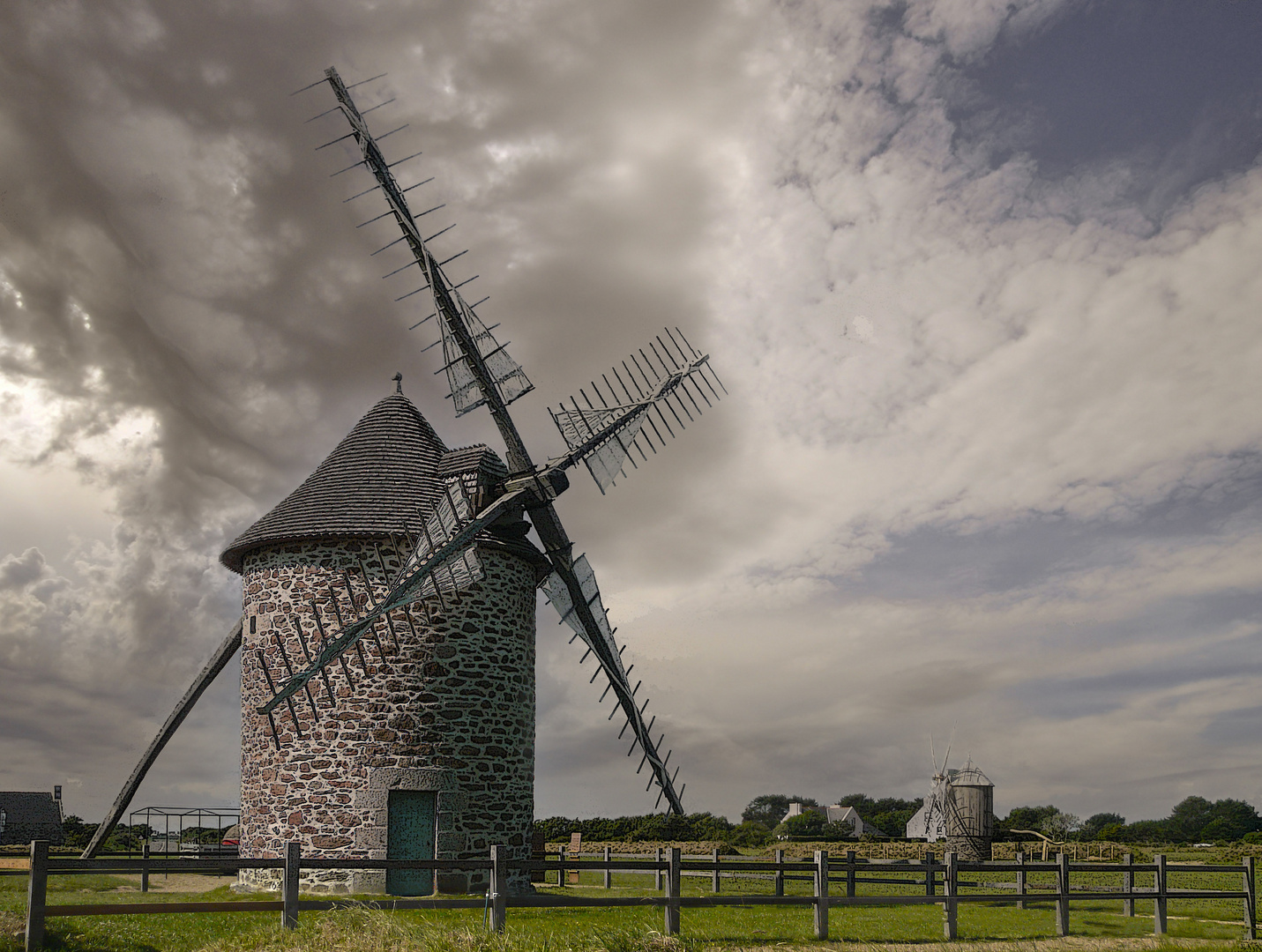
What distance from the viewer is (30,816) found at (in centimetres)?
5094

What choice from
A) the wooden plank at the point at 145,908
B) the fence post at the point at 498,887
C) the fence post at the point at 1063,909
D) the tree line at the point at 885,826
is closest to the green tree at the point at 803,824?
the tree line at the point at 885,826

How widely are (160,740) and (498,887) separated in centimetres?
1272

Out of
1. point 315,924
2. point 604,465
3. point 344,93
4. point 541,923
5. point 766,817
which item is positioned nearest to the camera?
point 315,924

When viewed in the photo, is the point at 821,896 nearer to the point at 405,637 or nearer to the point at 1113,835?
the point at 405,637

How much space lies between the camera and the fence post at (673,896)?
11.0m

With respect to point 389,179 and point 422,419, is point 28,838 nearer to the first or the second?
point 422,419

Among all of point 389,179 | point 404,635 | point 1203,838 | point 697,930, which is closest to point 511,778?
point 404,635

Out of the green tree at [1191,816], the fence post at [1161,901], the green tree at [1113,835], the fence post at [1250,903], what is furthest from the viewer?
the green tree at [1191,816]

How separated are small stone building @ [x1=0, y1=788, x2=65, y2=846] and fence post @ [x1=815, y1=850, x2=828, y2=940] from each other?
49.4 m

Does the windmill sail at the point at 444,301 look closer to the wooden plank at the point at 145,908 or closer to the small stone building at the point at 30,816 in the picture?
the wooden plank at the point at 145,908

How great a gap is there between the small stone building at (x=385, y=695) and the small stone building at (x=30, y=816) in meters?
40.8

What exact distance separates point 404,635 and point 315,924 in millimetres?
7270

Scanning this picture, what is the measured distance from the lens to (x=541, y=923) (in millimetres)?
12211

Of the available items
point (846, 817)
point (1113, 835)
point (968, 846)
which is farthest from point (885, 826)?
point (968, 846)
